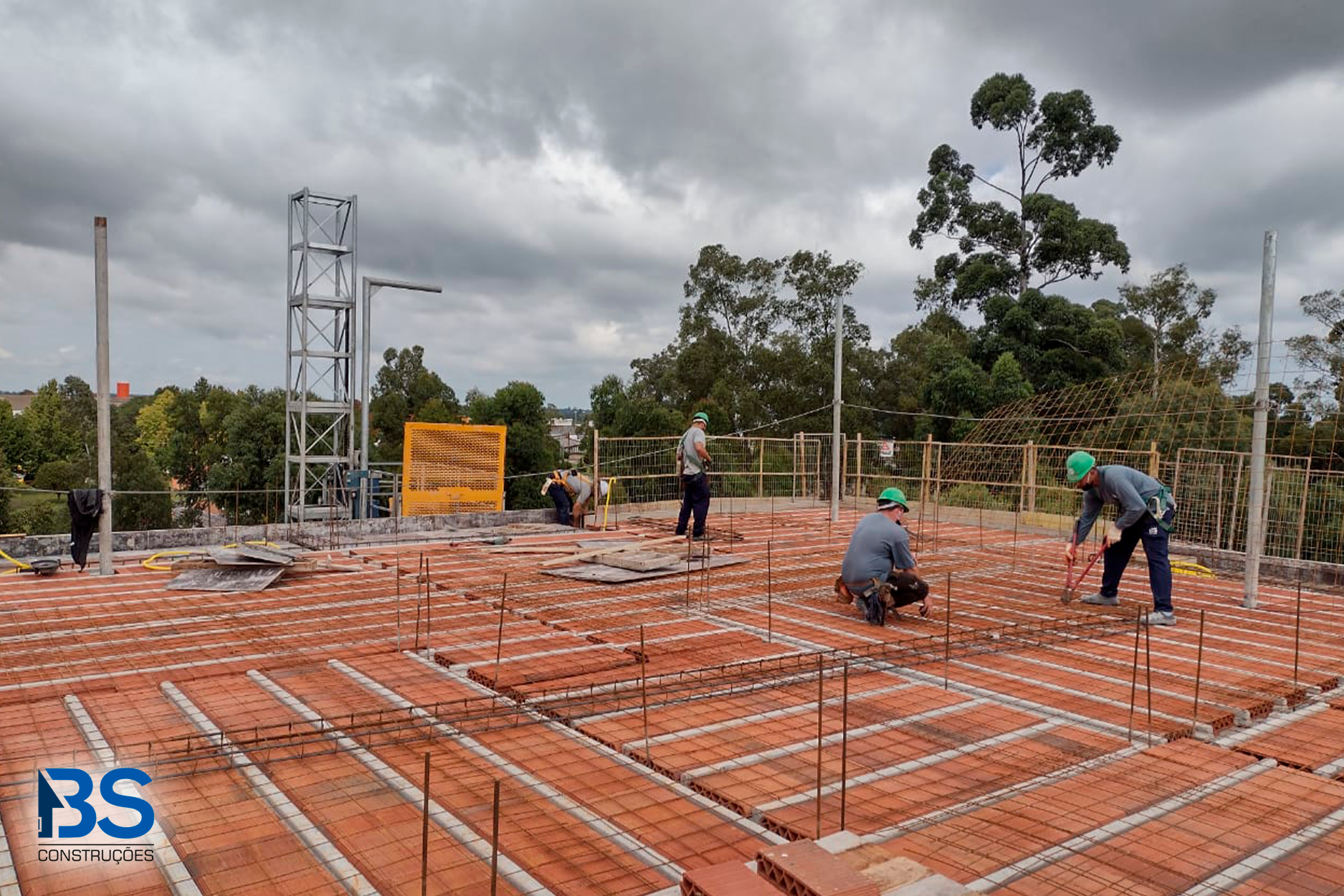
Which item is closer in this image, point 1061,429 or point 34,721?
point 34,721

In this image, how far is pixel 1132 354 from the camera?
108ft

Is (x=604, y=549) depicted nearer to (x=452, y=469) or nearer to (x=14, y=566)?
(x=452, y=469)

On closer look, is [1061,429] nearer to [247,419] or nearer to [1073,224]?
[1073,224]

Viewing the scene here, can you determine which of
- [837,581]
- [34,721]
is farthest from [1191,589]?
[34,721]

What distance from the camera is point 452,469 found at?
12930 millimetres

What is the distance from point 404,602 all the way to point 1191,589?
7.19m

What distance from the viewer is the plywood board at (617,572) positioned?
8.11m

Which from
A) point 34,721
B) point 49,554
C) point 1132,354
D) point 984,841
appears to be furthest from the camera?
point 1132,354

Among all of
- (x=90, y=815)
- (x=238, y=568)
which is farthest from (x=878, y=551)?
(x=238, y=568)

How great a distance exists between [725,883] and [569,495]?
10.6 meters

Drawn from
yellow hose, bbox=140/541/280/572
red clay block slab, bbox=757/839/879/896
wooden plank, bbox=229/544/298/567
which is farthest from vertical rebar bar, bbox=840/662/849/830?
yellow hose, bbox=140/541/280/572

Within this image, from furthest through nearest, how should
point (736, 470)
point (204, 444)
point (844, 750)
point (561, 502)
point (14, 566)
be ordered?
point (204, 444) < point (736, 470) < point (561, 502) < point (14, 566) < point (844, 750)

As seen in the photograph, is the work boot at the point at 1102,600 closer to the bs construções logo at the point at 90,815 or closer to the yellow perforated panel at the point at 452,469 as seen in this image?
the bs construções logo at the point at 90,815

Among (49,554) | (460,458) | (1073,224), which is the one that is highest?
(1073,224)
